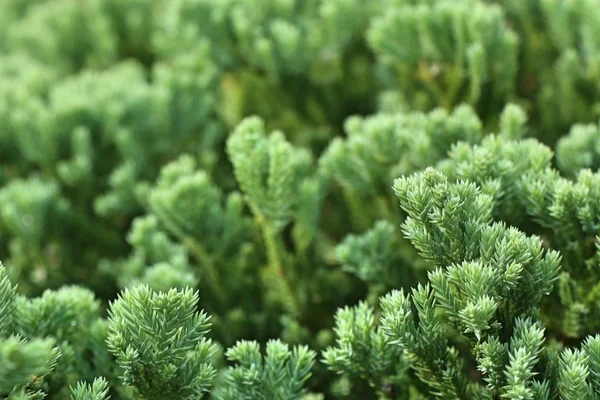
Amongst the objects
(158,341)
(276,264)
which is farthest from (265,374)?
(276,264)

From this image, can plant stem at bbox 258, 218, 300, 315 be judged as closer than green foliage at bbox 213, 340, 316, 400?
No

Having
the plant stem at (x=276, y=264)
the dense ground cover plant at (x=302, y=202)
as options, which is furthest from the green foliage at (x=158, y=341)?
the plant stem at (x=276, y=264)

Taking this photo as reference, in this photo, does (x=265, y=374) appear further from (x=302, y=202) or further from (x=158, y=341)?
(x=302, y=202)

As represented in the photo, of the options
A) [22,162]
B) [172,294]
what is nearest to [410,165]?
[172,294]

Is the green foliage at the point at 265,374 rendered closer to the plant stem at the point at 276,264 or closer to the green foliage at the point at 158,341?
the green foliage at the point at 158,341

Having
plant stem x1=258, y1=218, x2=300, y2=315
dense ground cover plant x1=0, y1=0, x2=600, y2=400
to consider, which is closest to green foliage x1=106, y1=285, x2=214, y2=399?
dense ground cover plant x1=0, y1=0, x2=600, y2=400

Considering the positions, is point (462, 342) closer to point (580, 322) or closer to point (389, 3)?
point (580, 322)

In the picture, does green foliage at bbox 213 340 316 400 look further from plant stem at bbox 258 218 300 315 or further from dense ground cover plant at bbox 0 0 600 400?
plant stem at bbox 258 218 300 315

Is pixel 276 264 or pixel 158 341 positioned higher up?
pixel 276 264
